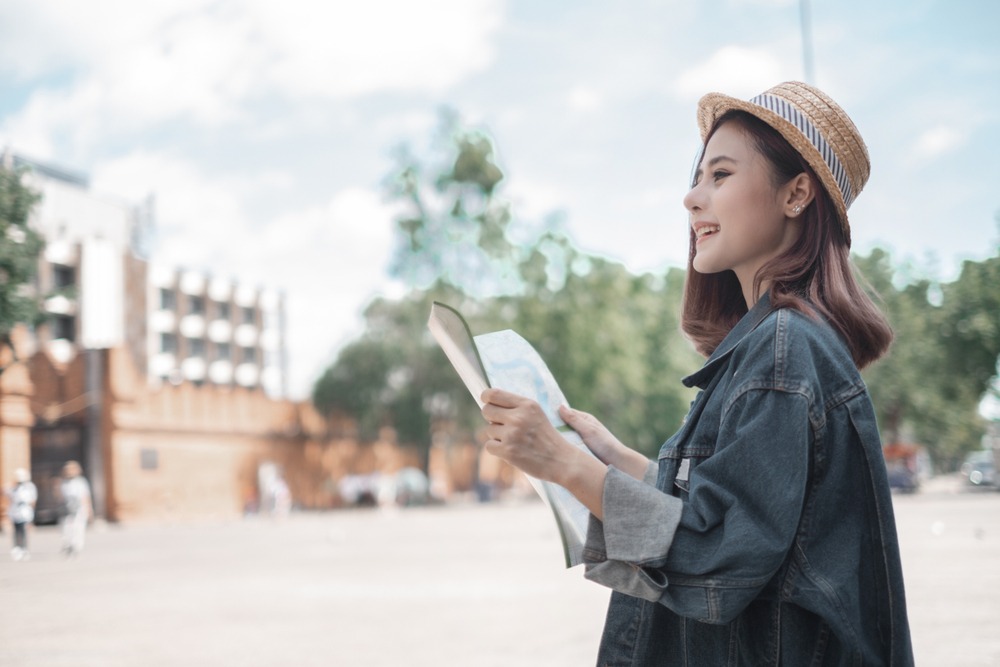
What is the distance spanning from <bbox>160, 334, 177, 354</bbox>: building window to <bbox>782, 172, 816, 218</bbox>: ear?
7160cm

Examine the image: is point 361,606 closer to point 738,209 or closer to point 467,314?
point 738,209

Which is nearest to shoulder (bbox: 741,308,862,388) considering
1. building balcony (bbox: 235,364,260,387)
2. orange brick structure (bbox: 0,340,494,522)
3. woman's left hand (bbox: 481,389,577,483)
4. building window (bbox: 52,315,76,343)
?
woman's left hand (bbox: 481,389,577,483)

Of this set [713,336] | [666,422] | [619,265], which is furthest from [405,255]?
[713,336]

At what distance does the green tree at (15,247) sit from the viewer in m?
19.4

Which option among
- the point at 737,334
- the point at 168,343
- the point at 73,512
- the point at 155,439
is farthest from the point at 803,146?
the point at 168,343

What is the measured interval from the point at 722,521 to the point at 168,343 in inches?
2855

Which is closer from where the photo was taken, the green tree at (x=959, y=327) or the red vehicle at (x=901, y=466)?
the green tree at (x=959, y=327)

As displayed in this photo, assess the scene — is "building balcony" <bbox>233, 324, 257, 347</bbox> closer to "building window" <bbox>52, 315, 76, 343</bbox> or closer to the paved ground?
"building window" <bbox>52, 315, 76, 343</bbox>

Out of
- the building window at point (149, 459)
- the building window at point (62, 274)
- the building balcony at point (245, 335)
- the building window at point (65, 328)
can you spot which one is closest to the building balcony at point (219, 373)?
the building balcony at point (245, 335)

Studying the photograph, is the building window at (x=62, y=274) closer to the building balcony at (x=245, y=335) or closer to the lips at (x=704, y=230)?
the building balcony at (x=245, y=335)

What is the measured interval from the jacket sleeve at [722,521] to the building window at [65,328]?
55187 mm

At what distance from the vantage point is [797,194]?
177 centimetres

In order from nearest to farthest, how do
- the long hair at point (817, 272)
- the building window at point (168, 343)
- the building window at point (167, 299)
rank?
the long hair at point (817, 272) → the building window at point (168, 343) → the building window at point (167, 299)

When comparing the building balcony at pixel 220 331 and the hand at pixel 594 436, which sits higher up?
the building balcony at pixel 220 331
